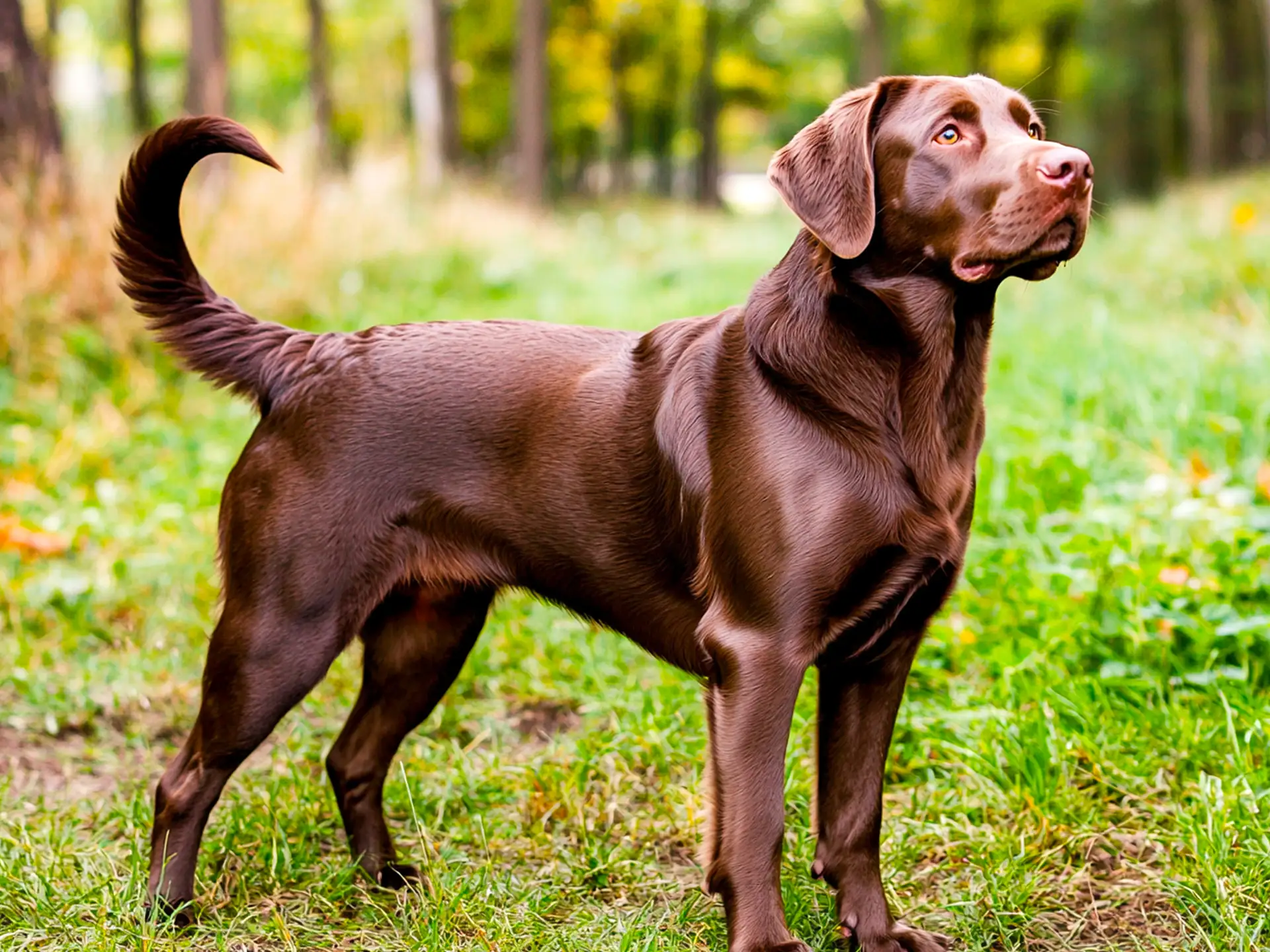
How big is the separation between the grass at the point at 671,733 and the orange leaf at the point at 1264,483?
0.8 inches

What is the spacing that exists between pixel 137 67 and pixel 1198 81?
1866 cm

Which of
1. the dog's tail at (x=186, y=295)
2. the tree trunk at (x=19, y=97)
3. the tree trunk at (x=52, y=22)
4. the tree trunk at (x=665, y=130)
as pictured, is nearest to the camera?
the dog's tail at (x=186, y=295)

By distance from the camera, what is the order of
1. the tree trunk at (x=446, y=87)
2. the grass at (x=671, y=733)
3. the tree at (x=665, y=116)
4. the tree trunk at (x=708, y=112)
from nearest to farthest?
the grass at (x=671, y=733) < the tree trunk at (x=446, y=87) < the tree trunk at (x=708, y=112) < the tree at (x=665, y=116)

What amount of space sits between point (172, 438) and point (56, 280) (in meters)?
1.29

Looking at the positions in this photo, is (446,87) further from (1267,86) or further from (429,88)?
(1267,86)

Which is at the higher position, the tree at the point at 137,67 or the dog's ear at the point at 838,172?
the tree at the point at 137,67

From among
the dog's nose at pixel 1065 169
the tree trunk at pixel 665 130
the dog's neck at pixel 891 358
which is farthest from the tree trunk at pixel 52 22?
the dog's nose at pixel 1065 169

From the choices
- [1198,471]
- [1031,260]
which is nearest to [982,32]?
[1198,471]

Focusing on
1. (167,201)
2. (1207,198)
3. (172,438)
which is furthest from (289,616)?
(1207,198)

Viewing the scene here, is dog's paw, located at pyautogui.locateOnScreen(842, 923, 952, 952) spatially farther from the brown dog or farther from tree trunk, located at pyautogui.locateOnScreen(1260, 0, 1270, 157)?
tree trunk, located at pyautogui.locateOnScreen(1260, 0, 1270, 157)

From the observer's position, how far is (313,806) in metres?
3.10

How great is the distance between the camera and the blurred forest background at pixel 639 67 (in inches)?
803

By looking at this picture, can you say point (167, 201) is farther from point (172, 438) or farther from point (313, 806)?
point (172, 438)

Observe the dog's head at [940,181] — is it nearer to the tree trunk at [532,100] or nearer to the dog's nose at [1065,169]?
the dog's nose at [1065,169]
